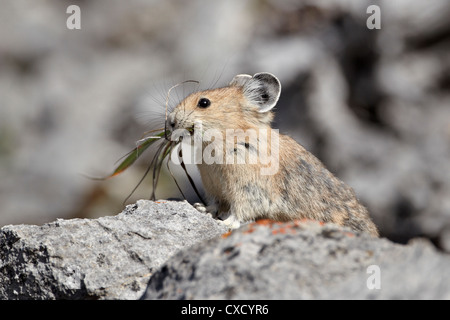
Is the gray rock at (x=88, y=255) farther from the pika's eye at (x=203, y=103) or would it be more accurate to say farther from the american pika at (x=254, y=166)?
the pika's eye at (x=203, y=103)

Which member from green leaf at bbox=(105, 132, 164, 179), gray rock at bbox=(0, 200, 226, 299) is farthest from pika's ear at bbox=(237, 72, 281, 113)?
gray rock at bbox=(0, 200, 226, 299)

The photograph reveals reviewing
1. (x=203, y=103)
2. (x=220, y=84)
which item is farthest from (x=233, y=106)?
(x=220, y=84)

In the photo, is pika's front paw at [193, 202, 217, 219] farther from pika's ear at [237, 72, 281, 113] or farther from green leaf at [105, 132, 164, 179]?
pika's ear at [237, 72, 281, 113]

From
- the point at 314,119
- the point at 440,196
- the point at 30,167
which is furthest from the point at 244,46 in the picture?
the point at 30,167

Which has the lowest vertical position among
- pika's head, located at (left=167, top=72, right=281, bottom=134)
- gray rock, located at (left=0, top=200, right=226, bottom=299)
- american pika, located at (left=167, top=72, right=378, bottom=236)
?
gray rock, located at (left=0, top=200, right=226, bottom=299)

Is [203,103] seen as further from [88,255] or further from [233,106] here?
[88,255]

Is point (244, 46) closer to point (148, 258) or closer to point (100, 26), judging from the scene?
point (100, 26)
